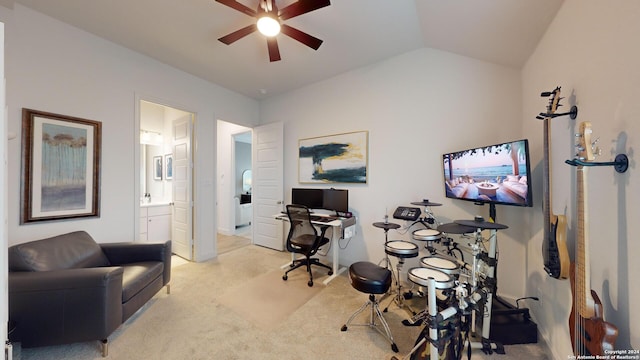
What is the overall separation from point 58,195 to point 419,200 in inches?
157

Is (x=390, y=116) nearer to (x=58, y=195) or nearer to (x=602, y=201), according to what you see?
(x=602, y=201)

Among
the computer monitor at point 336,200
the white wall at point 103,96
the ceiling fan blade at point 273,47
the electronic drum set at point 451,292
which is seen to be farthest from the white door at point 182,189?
the electronic drum set at point 451,292

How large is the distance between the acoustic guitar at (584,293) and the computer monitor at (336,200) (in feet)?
7.37

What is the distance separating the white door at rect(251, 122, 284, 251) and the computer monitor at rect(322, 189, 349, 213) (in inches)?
39.3

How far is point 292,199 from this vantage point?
3.71 m

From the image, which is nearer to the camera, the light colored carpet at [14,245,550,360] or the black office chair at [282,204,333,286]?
the light colored carpet at [14,245,550,360]

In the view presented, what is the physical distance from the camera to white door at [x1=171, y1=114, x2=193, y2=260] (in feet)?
11.3

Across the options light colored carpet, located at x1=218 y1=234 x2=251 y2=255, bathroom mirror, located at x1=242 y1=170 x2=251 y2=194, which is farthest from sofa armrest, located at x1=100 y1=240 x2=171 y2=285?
bathroom mirror, located at x1=242 y1=170 x2=251 y2=194

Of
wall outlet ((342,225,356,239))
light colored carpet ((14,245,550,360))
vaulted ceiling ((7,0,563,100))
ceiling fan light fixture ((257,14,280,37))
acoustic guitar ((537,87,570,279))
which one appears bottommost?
light colored carpet ((14,245,550,360))

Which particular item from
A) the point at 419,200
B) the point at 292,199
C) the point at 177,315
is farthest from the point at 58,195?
the point at 419,200

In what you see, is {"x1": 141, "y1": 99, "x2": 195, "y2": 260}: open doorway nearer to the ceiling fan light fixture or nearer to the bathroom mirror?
the ceiling fan light fixture

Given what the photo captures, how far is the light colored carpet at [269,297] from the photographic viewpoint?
7.02 ft

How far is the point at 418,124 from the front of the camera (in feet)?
9.09

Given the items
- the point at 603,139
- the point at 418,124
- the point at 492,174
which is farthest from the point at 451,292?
the point at 418,124
